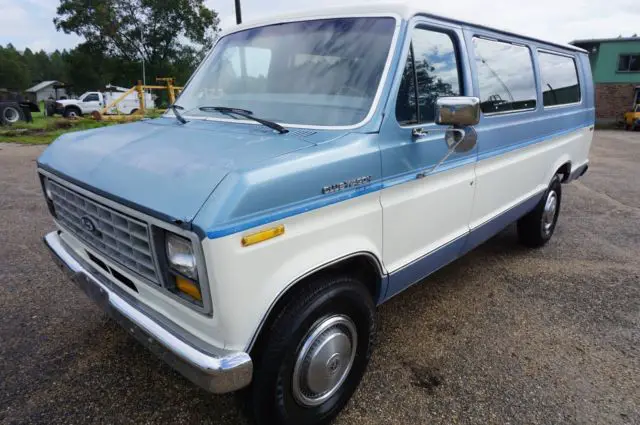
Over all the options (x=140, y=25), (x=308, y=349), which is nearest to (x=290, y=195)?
(x=308, y=349)

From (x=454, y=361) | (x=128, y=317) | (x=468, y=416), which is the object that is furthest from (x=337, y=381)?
(x=128, y=317)

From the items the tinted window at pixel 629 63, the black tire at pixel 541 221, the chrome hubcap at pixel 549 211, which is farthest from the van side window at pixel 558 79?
the tinted window at pixel 629 63

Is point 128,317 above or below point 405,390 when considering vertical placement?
above

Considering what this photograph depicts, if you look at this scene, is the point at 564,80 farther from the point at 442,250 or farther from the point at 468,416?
the point at 468,416

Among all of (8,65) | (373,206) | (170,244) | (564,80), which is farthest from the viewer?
(8,65)

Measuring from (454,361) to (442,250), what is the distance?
0.74 meters

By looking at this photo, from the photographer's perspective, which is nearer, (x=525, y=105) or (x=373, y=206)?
(x=373, y=206)

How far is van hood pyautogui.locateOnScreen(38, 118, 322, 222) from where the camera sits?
1.73 meters

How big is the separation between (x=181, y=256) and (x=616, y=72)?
35239mm

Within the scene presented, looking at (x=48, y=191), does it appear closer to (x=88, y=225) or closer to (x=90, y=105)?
(x=88, y=225)

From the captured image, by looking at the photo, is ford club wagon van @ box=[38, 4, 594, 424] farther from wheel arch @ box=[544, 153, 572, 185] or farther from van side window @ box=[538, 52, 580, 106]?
wheel arch @ box=[544, 153, 572, 185]

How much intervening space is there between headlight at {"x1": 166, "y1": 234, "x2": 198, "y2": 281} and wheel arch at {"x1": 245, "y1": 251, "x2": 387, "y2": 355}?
369 mm

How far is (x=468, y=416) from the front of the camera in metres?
2.37

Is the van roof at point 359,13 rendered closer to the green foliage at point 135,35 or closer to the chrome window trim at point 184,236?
the chrome window trim at point 184,236
